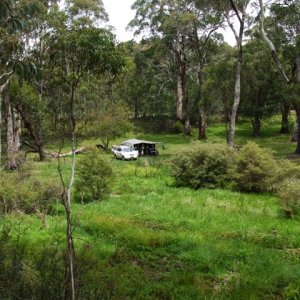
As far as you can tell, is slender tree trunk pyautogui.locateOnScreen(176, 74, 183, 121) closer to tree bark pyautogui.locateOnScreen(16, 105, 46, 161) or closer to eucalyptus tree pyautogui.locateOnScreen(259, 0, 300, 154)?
eucalyptus tree pyautogui.locateOnScreen(259, 0, 300, 154)

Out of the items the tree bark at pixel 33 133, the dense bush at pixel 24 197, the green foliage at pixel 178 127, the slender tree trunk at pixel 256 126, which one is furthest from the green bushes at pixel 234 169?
the green foliage at pixel 178 127

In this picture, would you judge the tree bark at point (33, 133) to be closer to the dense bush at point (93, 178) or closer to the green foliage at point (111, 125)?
the green foliage at point (111, 125)

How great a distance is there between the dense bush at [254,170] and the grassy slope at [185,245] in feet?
4.69

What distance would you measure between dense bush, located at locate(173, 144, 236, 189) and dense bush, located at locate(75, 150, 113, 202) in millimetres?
4428

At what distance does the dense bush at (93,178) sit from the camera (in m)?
15.7

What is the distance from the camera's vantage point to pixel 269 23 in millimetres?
34438

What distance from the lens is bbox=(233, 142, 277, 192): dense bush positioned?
1738 cm

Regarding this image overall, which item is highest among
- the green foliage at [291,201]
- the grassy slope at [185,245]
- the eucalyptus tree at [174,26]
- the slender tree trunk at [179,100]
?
the eucalyptus tree at [174,26]

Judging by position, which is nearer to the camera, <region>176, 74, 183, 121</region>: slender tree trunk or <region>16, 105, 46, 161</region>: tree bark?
<region>16, 105, 46, 161</region>: tree bark

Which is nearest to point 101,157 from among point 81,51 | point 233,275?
point 81,51

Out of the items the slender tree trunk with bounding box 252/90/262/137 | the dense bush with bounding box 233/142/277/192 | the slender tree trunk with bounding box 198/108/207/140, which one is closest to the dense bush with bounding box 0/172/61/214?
the dense bush with bounding box 233/142/277/192

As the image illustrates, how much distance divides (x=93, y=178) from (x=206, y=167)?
5.80 meters

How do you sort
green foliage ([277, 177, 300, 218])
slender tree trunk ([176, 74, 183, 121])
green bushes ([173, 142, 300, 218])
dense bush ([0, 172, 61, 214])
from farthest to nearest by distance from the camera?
slender tree trunk ([176, 74, 183, 121]), green bushes ([173, 142, 300, 218]), dense bush ([0, 172, 61, 214]), green foliage ([277, 177, 300, 218])

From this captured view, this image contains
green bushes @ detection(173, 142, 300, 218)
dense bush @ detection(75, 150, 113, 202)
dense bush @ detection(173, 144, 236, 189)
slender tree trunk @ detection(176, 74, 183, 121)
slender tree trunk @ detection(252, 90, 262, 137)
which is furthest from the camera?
slender tree trunk @ detection(176, 74, 183, 121)
